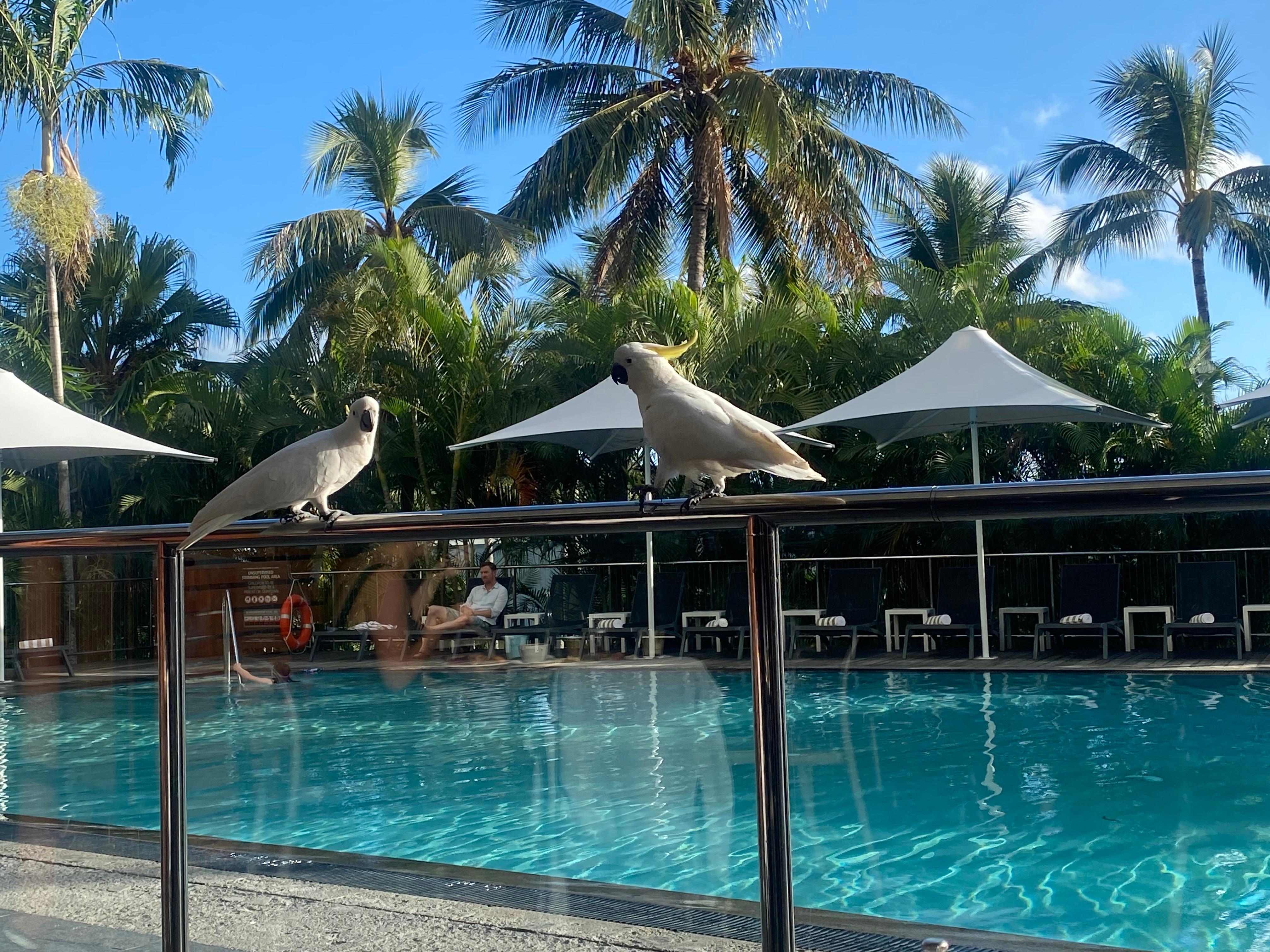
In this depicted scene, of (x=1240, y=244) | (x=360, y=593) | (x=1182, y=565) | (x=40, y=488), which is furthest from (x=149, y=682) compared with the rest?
(x=1240, y=244)

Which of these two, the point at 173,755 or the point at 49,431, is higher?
the point at 49,431

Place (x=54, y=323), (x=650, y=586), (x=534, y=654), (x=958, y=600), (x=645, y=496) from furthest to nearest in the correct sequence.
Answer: (x=54, y=323) → (x=958, y=600) → (x=650, y=586) → (x=534, y=654) → (x=645, y=496)

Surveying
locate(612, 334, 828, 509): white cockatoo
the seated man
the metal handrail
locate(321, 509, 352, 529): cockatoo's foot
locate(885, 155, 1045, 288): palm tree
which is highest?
locate(885, 155, 1045, 288): palm tree

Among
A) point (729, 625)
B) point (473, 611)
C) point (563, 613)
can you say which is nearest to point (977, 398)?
point (729, 625)

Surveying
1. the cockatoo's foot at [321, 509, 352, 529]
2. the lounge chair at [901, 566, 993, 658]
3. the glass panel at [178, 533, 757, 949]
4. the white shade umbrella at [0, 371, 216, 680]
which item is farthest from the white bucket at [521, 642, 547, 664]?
the cockatoo's foot at [321, 509, 352, 529]

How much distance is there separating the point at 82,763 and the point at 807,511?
5.50 metres

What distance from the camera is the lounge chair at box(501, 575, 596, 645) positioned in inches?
385

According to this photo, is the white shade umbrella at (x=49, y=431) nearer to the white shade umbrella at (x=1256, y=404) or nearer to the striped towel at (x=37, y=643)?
the striped towel at (x=37, y=643)

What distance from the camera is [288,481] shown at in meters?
2.40

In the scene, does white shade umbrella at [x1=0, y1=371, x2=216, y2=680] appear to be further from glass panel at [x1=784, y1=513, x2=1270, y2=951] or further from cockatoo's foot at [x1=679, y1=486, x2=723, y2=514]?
cockatoo's foot at [x1=679, y1=486, x2=723, y2=514]

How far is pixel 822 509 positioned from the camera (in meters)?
1.51

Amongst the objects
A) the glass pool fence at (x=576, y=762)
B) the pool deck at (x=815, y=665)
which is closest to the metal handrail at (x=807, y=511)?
the glass pool fence at (x=576, y=762)

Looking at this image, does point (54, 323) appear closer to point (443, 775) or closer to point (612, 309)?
point (612, 309)

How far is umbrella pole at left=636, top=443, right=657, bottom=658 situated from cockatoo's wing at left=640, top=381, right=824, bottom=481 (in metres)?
7.81
